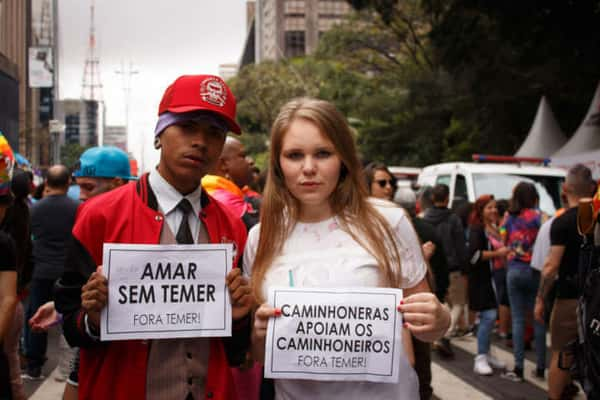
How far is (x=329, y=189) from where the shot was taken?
7.88ft

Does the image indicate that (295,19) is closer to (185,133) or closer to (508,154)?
(508,154)

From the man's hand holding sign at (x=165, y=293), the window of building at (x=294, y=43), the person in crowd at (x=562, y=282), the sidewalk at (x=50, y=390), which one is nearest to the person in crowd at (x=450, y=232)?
the person in crowd at (x=562, y=282)

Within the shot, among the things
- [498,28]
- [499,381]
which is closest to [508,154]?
[498,28]

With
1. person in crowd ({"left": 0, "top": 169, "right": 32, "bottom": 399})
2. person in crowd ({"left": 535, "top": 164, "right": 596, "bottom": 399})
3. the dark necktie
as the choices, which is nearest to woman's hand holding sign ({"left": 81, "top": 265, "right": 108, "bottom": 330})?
the dark necktie

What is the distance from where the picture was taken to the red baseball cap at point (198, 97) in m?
2.40

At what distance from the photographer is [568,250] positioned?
17.6 feet

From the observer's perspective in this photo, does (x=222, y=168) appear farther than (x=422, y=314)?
Yes

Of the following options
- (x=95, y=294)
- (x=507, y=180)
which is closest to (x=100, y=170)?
(x=95, y=294)

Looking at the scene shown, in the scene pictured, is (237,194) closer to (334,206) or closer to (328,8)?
(334,206)

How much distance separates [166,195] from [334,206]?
0.67 meters

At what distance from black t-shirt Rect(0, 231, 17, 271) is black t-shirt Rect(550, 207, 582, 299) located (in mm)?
4315

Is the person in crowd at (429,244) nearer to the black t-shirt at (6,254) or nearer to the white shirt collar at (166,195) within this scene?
the white shirt collar at (166,195)

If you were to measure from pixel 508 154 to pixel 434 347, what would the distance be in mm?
14422

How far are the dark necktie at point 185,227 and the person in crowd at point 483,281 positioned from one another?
5601mm
